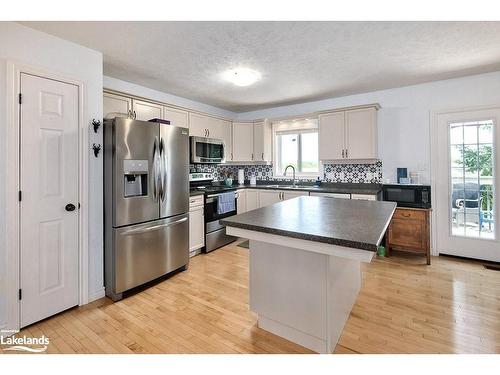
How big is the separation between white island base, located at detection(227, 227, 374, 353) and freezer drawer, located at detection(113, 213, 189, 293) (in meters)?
A: 1.31

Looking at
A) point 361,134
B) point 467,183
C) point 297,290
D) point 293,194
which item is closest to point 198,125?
point 293,194

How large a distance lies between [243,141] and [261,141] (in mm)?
359

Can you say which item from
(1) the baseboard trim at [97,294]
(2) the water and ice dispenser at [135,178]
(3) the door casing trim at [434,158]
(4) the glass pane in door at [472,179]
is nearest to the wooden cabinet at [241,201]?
(2) the water and ice dispenser at [135,178]

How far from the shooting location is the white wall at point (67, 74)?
1.87 metres

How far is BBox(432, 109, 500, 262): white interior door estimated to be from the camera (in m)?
3.20

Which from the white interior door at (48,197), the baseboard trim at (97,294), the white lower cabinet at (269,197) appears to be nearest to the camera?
the white interior door at (48,197)

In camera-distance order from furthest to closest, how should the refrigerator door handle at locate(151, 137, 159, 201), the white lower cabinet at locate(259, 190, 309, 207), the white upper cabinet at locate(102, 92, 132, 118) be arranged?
Answer: the white lower cabinet at locate(259, 190, 309, 207) < the white upper cabinet at locate(102, 92, 132, 118) < the refrigerator door handle at locate(151, 137, 159, 201)

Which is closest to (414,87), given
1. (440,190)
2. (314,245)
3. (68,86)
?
(440,190)

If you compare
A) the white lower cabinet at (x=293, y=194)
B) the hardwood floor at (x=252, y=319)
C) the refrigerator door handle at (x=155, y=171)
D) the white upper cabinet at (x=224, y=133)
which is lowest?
the hardwood floor at (x=252, y=319)

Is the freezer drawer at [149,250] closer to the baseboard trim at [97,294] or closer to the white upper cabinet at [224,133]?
the baseboard trim at [97,294]

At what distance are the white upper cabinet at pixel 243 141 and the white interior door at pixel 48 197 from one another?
2827mm

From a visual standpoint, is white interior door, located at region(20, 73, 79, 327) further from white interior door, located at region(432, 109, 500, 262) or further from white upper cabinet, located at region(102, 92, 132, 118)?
white interior door, located at region(432, 109, 500, 262)

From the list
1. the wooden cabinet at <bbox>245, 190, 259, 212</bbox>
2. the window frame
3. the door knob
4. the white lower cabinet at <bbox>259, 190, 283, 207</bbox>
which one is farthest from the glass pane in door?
the door knob
